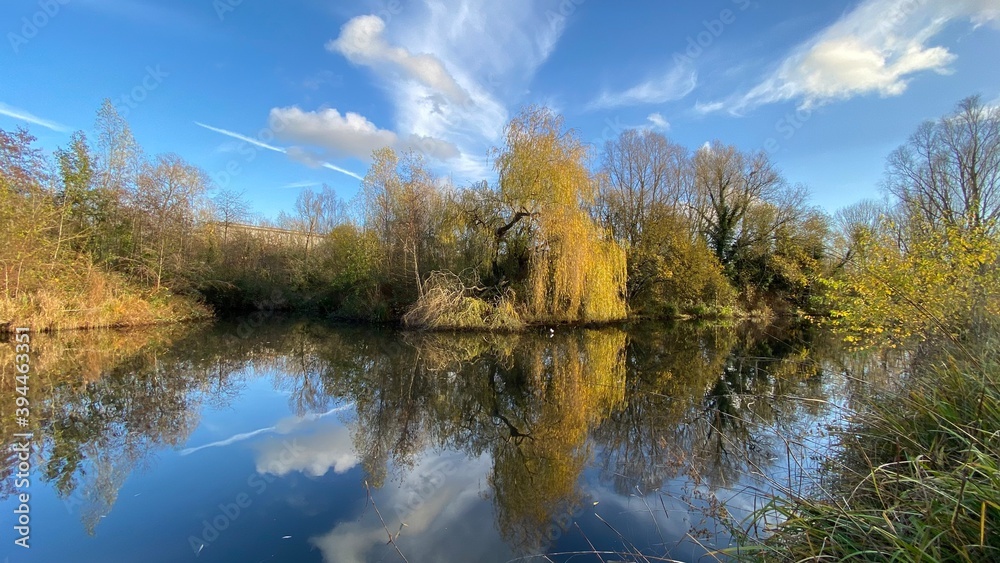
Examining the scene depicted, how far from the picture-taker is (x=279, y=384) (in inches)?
309

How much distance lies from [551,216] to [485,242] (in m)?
Answer: 2.52

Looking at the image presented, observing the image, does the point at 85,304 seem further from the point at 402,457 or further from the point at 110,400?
the point at 402,457

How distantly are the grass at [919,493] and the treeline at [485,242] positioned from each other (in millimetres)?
3221

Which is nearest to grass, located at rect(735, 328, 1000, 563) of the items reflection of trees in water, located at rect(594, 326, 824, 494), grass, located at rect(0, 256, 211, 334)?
reflection of trees in water, located at rect(594, 326, 824, 494)

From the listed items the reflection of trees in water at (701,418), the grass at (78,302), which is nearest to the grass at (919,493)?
the reflection of trees in water at (701,418)

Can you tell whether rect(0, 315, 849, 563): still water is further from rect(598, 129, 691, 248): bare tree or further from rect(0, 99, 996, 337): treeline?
rect(598, 129, 691, 248): bare tree

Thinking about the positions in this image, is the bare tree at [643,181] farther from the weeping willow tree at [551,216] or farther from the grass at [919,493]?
the grass at [919,493]

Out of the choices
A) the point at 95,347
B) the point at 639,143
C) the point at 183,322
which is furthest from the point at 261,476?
the point at 639,143

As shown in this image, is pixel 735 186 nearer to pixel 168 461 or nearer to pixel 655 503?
pixel 655 503

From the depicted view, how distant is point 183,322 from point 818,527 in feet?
66.0

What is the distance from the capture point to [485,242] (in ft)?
49.3

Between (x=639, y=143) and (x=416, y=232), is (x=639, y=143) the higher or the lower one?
Result: the higher one

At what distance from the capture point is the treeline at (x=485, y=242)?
1149 cm

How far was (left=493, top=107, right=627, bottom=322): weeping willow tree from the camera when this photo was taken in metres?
14.0
